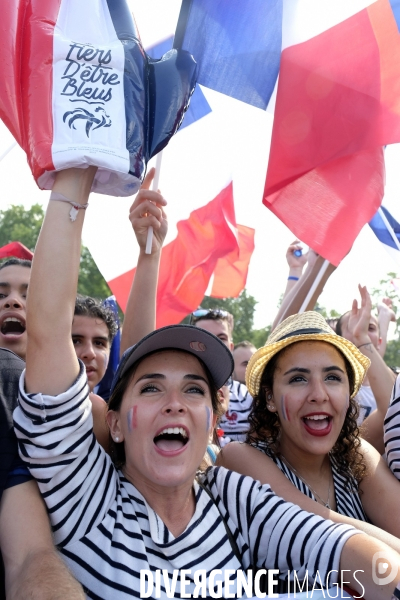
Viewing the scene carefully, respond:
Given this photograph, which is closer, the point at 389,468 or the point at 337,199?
the point at 389,468

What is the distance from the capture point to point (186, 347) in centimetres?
228

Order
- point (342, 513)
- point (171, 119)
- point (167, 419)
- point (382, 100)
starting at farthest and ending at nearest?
point (382, 100)
point (342, 513)
point (171, 119)
point (167, 419)

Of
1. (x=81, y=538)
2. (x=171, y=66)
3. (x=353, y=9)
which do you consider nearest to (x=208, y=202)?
(x=353, y=9)

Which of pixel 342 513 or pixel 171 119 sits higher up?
pixel 171 119

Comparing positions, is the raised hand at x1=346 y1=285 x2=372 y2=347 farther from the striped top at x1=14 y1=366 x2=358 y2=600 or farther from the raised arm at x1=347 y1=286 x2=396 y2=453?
the striped top at x1=14 y1=366 x2=358 y2=600

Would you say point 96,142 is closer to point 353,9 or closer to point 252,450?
point 252,450

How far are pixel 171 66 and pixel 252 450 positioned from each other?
1525 mm

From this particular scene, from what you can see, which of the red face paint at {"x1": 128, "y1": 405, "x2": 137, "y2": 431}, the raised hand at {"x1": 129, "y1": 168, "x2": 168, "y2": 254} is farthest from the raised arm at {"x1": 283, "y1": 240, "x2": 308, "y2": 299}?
the red face paint at {"x1": 128, "y1": 405, "x2": 137, "y2": 431}

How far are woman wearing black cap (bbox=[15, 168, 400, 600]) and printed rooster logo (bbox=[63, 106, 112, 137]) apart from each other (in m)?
0.15

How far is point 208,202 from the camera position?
4.55 meters

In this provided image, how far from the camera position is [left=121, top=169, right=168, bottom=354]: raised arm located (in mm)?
2801

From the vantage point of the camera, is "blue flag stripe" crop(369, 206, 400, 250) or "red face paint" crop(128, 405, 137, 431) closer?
"red face paint" crop(128, 405, 137, 431)

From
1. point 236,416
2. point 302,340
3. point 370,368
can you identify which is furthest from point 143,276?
point 236,416

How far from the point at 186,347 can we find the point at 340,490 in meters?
0.98
